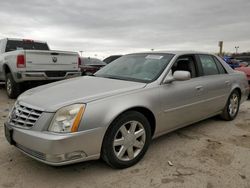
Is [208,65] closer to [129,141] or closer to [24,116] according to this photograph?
[129,141]

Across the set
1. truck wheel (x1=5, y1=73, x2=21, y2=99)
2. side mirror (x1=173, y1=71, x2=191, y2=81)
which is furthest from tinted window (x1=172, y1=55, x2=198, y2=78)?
truck wheel (x1=5, y1=73, x2=21, y2=99)

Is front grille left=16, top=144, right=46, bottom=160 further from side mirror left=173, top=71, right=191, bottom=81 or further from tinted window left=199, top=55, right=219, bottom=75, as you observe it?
tinted window left=199, top=55, right=219, bottom=75

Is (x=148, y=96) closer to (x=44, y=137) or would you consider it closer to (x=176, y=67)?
(x=176, y=67)

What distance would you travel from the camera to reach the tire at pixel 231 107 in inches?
199

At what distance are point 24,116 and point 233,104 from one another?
13.7ft

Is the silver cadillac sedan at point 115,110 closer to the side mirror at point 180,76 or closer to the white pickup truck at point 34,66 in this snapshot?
the side mirror at point 180,76

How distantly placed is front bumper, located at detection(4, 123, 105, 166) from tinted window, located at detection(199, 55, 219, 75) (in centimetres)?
255

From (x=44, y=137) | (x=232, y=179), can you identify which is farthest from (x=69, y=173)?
(x=232, y=179)

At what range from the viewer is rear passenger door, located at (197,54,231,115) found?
14.2 feet

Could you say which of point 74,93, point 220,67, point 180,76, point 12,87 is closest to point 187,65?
point 180,76

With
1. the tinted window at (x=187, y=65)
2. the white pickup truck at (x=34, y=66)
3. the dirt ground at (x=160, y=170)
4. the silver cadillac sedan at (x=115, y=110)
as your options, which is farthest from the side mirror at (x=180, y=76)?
the white pickup truck at (x=34, y=66)

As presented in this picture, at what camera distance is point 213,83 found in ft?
14.6

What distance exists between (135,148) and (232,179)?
1.16m

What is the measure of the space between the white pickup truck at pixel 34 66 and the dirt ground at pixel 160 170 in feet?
8.98
